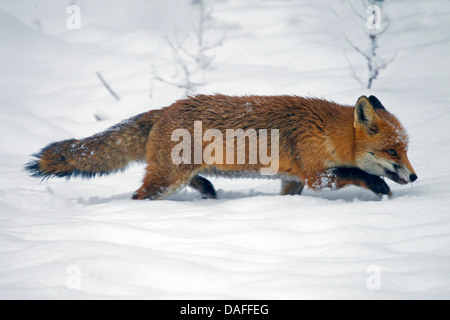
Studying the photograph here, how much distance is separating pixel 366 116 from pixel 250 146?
1121 millimetres

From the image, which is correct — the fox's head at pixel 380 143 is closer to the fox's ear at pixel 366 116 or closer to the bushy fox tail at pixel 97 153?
the fox's ear at pixel 366 116

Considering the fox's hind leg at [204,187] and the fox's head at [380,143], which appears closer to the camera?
the fox's head at [380,143]

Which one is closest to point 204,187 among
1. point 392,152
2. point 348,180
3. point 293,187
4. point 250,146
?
point 250,146

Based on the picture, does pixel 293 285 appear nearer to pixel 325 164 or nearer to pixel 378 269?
pixel 378 269

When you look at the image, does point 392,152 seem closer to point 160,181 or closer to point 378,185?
point 378,185

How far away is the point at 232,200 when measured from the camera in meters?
3.92

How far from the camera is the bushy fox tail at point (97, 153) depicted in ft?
13.5

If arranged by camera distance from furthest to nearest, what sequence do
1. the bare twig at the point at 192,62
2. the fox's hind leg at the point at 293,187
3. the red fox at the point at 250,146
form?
the bare twig at the point at 192,62, the fox's hind leg at the point at 293,187, the red fox at the point at 250,146

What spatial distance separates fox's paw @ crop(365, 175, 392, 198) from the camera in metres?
3.76

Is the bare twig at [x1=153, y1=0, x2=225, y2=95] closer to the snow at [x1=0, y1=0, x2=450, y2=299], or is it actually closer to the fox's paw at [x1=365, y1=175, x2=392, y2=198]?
the snow at [x1=0, y1=0, x2=450, y2=299]

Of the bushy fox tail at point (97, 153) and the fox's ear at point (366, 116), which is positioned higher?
the fox's ear at point (366, 116)

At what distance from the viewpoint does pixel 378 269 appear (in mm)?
2344

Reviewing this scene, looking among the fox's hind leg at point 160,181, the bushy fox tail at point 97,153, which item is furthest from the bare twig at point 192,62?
the fox's hind leg at point 160,181
